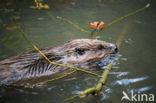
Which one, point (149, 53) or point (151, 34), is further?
point (151, 34)

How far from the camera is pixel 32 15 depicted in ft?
18.9

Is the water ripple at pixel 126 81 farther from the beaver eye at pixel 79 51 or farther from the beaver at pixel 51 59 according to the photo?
the beaver eye at pixel 79 51

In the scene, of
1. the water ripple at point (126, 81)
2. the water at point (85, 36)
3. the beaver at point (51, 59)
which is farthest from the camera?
the water ripple at point (126, 81)

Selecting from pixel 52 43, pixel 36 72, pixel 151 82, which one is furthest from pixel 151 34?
pixel 36 72

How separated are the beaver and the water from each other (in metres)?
0.20

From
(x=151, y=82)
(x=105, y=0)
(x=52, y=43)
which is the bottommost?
(x=151, y=82)

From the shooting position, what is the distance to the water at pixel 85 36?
102 inches

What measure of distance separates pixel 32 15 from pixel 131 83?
4205 millimetres

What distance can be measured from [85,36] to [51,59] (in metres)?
2.06

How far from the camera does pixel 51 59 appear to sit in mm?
2793

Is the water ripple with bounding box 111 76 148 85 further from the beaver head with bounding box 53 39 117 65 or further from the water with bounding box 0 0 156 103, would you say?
the beaver head with bounding box 53 39 117 65

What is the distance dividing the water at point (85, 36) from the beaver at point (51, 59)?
8.0 inches

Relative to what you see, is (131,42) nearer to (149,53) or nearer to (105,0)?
(149,53)

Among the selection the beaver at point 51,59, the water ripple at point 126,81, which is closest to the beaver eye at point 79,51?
the beaver at point 51,59
